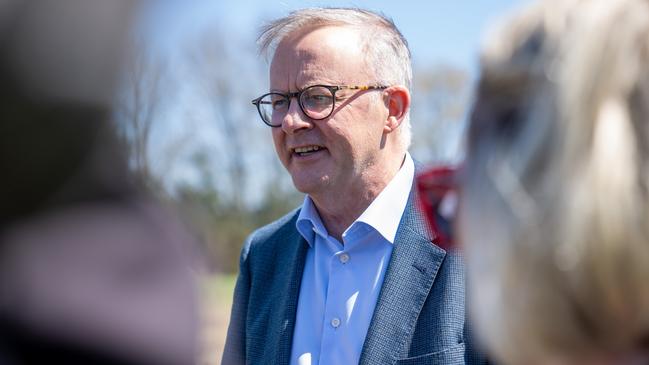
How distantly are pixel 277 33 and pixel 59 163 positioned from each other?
259 cm

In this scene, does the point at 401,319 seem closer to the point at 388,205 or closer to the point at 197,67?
the point at 388,205

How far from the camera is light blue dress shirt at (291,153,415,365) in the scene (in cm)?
282

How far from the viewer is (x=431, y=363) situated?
257 centimetres

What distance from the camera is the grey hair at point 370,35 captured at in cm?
336

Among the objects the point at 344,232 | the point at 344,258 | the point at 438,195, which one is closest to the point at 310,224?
the point at 344,232

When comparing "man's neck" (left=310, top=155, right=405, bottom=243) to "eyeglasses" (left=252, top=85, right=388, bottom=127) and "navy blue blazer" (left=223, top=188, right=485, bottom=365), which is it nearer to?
"navy blue blazer" (left=223, top=188, right=485, bottom=365)

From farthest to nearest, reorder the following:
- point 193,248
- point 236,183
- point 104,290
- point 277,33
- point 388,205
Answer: point 236,183 < point 277,33 < point 388,205 < point 193,248 < point 104,290

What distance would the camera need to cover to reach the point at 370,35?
336 cm

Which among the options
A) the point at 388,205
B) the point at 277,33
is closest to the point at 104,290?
the point at 388,205

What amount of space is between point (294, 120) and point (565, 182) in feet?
7.99

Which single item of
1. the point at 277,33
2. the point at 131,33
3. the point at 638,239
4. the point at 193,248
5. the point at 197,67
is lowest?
the point at 638,239

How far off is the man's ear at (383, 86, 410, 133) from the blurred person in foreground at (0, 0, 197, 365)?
238 cm

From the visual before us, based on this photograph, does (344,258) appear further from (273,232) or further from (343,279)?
(273,232)

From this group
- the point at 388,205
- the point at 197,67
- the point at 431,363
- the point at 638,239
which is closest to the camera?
the point at 638,239
